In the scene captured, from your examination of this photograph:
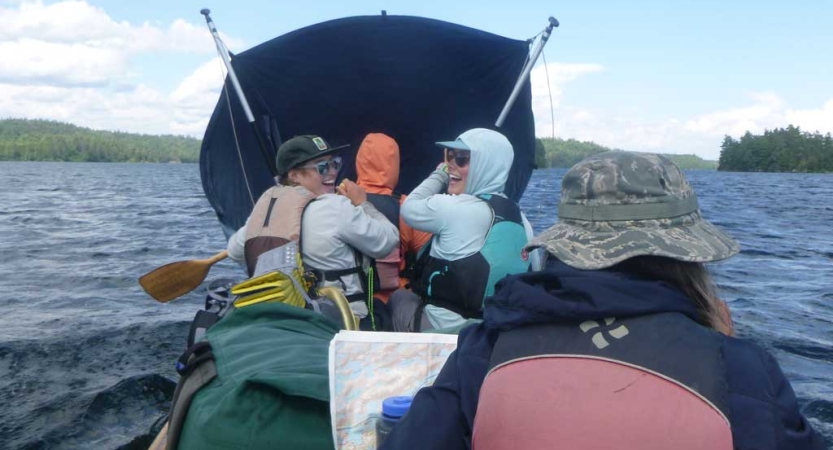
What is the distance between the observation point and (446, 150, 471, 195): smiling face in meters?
4.37

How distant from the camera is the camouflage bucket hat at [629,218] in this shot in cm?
168

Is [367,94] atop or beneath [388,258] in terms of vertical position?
atop

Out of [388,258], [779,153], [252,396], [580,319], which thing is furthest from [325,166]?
[779,153]

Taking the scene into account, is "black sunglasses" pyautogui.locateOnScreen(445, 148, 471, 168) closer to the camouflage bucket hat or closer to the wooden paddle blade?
the wooden paddle blade

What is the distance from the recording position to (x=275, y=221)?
13.8 ft

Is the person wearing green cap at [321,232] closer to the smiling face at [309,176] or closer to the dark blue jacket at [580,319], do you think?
the smiling face at [309,176]

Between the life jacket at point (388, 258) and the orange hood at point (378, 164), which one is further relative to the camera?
the orange hood at point (378, 164)

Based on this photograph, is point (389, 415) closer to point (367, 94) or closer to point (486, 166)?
point (486, 166)

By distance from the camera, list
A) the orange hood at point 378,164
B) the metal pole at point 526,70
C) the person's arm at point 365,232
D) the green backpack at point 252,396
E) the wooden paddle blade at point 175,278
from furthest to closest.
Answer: the metal pole at point 526,70 → the wooden paddle blade at point 175,278 → the orange hood at point 378,164 → the person's arm at point 365,232 → the green backpack at point 252,396

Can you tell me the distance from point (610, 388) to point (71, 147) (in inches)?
5725

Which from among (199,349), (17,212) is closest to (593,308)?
(199,349)

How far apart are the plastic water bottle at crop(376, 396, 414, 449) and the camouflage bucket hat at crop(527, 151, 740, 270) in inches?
28.1

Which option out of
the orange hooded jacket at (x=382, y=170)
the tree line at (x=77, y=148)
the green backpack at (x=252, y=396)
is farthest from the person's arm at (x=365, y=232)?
the tree line at (x=77, y=148)

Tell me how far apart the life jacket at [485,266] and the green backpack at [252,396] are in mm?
1378
